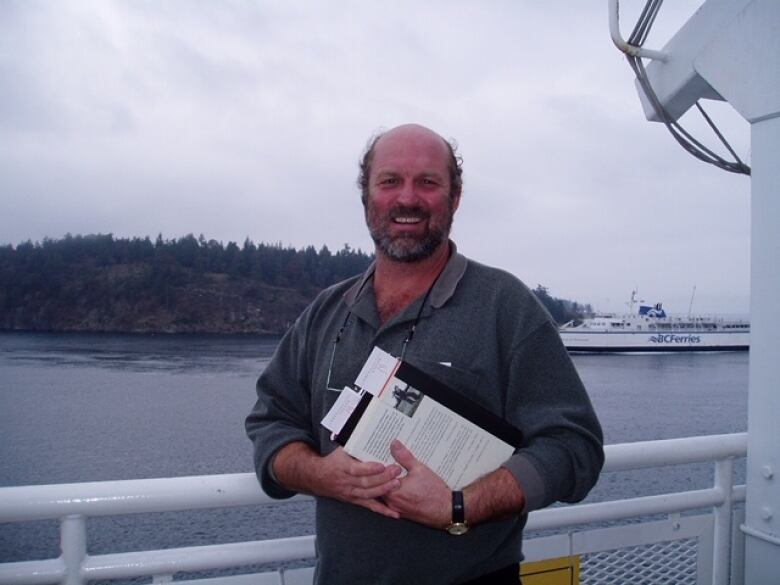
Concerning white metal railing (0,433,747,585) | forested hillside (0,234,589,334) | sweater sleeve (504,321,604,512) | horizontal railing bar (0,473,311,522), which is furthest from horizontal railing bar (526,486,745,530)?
forested hillside (0,234,589,334)

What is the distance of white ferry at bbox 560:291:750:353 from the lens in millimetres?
43344

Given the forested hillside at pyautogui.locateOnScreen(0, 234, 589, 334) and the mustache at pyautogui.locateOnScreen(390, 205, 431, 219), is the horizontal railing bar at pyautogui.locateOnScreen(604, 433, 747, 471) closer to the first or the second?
the mustache at pyautogui.locateOnScreen(390, 205, 431, 219)

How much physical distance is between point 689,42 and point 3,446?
19.6m

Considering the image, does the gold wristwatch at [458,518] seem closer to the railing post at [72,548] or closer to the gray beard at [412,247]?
the gray beard at [412,247]

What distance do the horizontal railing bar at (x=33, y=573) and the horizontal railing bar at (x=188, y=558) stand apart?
0.17 ft

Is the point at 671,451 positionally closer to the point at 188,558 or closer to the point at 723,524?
the point at 723,524

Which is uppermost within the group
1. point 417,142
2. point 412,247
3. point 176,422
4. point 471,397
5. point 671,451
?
point 417,142

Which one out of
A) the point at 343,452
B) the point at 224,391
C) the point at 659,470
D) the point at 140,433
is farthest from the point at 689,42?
the point at 224,391

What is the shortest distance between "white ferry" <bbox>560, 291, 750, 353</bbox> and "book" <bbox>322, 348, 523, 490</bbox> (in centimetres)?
4227

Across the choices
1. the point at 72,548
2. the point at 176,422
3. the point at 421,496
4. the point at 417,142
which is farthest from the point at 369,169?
the point at 176,422

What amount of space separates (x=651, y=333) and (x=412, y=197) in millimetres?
46956

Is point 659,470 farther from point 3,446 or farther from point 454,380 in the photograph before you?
point 3,446

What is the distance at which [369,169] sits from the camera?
1.56 meters

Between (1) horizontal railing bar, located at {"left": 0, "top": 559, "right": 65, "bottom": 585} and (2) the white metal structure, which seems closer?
(1) horizontal railing bar, located at {"left": 0, "top": 559, "right": 65, "bottom": 585}
